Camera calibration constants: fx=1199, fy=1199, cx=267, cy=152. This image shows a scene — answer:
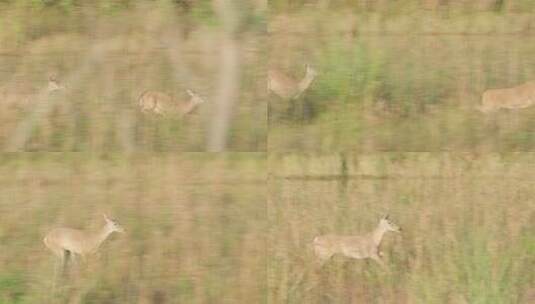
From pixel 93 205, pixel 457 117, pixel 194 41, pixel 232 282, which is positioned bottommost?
pixel 232 282

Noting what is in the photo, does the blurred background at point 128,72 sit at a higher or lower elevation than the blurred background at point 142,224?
higher

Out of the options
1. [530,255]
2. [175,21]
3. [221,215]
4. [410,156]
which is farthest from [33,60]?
[530,255]

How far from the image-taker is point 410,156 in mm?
2725

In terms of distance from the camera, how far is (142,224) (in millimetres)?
2746

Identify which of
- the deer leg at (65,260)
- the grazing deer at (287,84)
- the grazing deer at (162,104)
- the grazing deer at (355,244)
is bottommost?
the deer leg at (65,260)

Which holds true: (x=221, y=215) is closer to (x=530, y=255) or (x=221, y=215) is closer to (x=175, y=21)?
(x=175, y=21)

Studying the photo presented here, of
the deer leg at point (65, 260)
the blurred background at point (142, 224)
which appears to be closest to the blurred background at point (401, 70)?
the blurred background at point (142, 224)

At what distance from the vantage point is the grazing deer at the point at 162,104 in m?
2.72

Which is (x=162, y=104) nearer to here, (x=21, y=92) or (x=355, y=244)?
(x=21, y=92)

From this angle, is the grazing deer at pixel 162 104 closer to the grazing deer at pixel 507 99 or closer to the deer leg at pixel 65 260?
the deer leg at pixel 65 260

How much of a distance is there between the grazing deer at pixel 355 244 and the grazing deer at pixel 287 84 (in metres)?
0.33

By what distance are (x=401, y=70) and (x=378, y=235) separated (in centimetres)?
38

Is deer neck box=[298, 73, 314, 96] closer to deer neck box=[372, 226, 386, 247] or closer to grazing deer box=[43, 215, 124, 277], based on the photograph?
deer neck box=[372, 226, 386, 247]

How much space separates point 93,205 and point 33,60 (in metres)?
0.36
